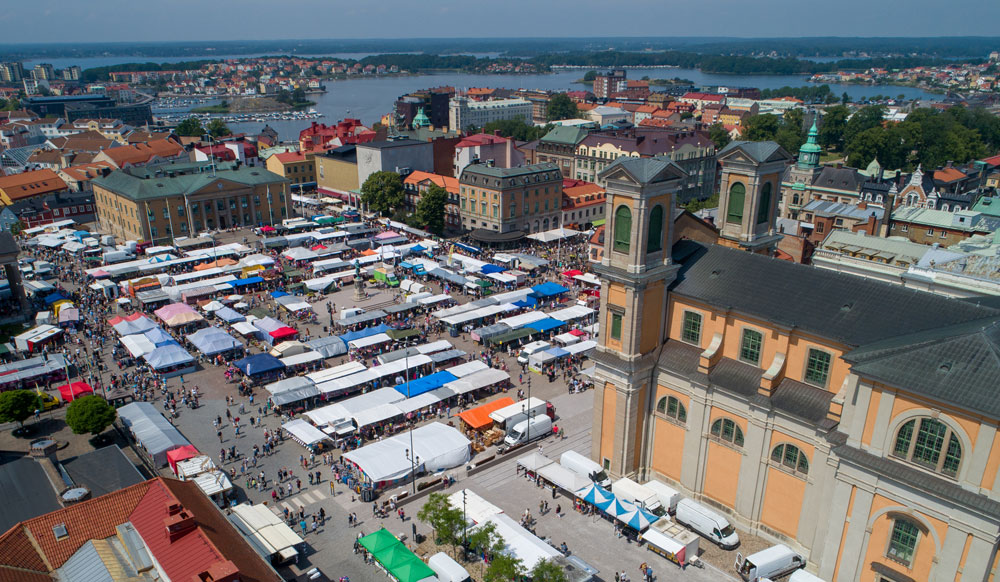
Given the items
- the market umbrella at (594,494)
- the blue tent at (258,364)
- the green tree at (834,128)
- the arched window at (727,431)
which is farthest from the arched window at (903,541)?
the green tree at (834,128)

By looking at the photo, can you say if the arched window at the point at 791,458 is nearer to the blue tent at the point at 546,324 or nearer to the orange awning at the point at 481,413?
the orange awning at the point at 481,413

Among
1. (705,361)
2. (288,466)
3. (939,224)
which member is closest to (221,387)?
(288,466)

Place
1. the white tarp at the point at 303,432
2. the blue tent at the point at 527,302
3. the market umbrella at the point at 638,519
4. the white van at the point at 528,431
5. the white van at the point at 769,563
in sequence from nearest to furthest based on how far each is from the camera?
the white van at the point at 769,563
the market umbrella at the point at 638,519
the white tarp at the point at 303,432
the white van at the point at 528,431
the blue tent at the point at 527,302

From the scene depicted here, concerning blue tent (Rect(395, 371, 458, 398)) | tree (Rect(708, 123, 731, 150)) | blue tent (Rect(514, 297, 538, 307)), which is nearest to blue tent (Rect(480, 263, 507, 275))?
blue tent (Rect(514, 297, 538, 307))

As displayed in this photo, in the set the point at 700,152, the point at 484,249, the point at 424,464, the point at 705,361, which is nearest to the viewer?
the point at 705,361

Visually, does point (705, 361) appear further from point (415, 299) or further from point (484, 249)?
point (484, 249)

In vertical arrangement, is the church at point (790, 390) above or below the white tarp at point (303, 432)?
above

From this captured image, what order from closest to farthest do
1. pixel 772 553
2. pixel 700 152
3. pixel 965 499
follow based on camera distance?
pixel 965 499
pixel 772 553
pixel 700 152
